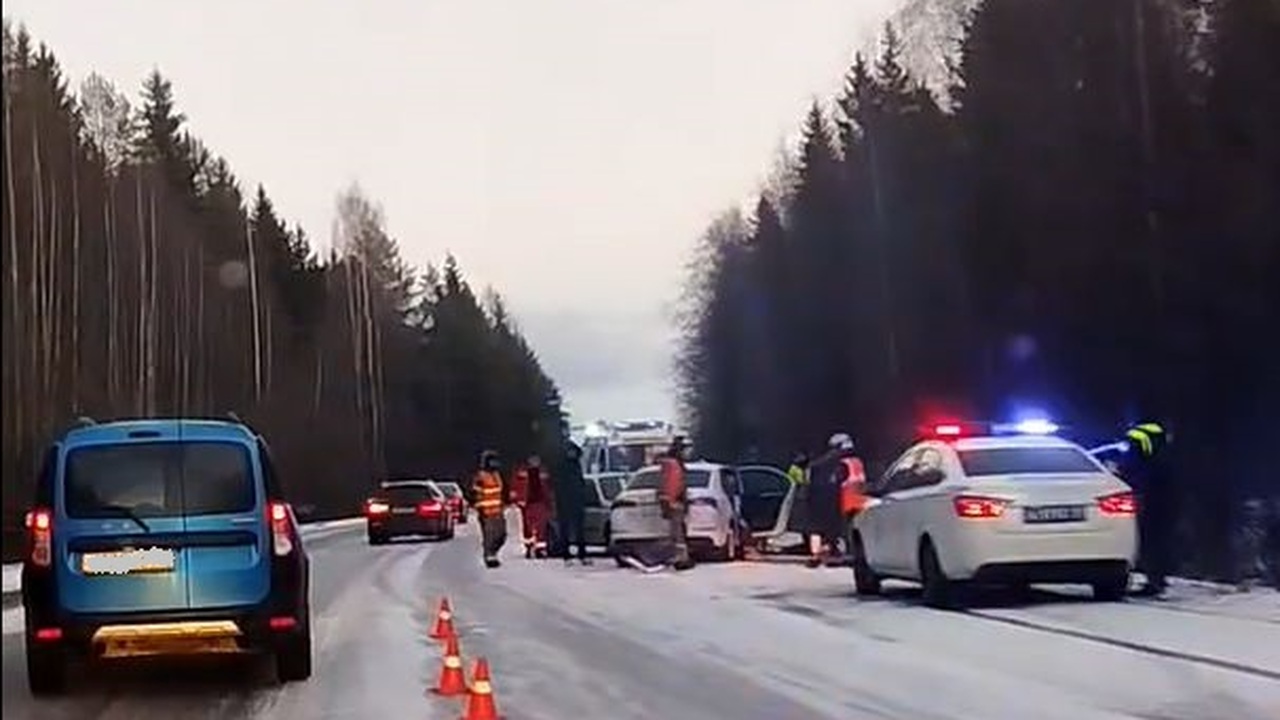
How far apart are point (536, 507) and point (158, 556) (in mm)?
23073

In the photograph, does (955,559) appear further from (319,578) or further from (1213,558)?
(319,578)

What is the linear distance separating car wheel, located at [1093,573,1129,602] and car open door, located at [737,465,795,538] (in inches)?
576

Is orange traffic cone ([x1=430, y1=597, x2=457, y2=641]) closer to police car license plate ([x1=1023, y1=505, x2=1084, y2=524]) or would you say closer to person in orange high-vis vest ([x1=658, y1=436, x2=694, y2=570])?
police car license plate ([x1=1023, y1=505, x2=1084, y2=524])

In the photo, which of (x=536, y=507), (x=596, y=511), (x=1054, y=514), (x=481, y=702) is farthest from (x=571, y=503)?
(x=481, y=702)

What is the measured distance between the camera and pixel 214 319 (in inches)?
1982

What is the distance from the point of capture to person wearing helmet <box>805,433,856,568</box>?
88.4 ft

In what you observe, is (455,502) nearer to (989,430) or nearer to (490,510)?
(490,510)

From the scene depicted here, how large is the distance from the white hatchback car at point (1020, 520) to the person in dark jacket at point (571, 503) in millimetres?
13431

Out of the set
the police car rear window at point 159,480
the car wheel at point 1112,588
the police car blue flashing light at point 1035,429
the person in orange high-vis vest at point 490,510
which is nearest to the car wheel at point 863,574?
the police car blue flashing light at point 1035,429

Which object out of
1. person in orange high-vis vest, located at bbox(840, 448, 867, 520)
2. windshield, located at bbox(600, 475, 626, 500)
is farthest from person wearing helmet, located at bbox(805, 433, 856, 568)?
windshield, located at bbox(600, 475, 626, 500)

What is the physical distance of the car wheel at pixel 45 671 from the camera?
13.0 metres

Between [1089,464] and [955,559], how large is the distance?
1541 millimetres

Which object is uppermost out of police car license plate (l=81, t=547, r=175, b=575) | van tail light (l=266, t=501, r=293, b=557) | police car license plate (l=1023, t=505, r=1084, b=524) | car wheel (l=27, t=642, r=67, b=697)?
van tail light (l=266, t=501, r=293, b=557)

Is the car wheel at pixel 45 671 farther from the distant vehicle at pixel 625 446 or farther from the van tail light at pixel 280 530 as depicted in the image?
the distant vehicle at pixel 625 446
